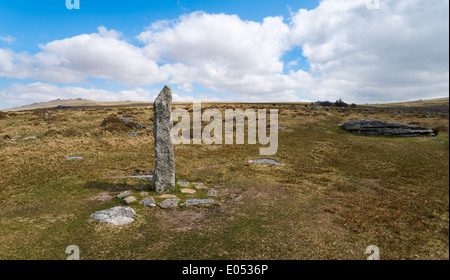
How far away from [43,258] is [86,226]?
257cm

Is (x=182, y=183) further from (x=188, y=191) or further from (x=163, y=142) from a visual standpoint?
(x=163, y=142)

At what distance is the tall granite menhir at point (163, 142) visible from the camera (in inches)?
638

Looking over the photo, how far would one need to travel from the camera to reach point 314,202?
607 inches

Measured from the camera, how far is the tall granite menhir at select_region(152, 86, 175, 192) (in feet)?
53.2

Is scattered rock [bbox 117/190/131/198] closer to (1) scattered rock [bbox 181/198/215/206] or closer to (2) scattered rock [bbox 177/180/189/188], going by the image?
(2) scattered rock [bbox 177/180/189/188]

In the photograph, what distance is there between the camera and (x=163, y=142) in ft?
54.3

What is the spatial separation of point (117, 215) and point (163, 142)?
5.80m

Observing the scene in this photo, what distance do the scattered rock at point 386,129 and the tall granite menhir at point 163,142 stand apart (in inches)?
1487

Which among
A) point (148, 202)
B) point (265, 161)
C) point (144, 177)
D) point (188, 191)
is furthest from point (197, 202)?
point (265, 161)

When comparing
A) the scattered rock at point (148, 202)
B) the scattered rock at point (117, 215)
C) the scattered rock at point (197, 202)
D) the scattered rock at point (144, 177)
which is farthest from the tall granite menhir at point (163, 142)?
the scattered rock at point (117, 215)

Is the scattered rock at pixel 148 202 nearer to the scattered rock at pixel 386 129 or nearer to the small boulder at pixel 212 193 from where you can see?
the small boulder at pixel 212 193
